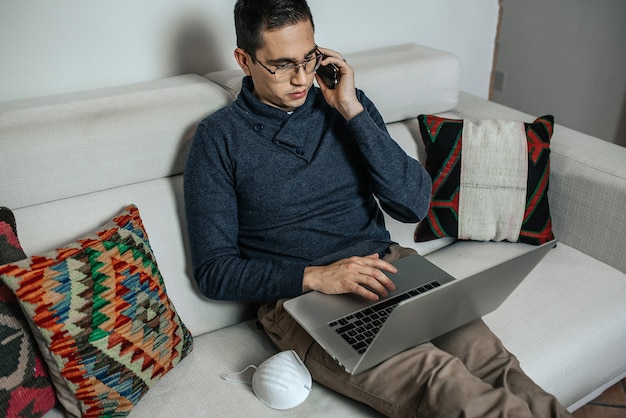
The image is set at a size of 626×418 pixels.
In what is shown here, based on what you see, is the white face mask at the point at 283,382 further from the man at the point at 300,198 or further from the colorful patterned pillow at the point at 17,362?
the colorful patterned pillow at the point at 17,362

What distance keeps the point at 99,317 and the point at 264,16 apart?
0.72m

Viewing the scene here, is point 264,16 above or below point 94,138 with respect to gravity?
above

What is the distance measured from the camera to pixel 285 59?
130 centimetres

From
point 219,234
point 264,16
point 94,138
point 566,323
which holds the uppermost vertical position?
point 264,16

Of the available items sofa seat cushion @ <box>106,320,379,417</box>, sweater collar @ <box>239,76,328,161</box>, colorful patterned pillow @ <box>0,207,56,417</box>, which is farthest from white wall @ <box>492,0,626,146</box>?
colorful patterned pillow @ <box>0,207,56,417</box>

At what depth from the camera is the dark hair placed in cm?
128

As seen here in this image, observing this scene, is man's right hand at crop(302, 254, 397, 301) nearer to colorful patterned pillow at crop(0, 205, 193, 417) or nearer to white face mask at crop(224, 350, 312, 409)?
white face mask at crop(224, 350, 312, 409)

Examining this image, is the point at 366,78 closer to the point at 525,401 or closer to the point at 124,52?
the point at 124,52

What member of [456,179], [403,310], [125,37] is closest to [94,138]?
[125,37]

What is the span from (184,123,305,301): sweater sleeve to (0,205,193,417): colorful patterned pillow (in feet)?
0.42

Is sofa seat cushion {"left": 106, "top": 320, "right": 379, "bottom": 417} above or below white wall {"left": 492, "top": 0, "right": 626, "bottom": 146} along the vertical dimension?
below

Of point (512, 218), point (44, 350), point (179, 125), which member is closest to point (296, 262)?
point (179, 125)

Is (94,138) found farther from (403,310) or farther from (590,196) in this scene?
(590,196)

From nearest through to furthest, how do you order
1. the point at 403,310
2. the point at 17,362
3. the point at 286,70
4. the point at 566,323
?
the point at 403,310, the point at 17,362, the point at 286,70, the point at 566,323
